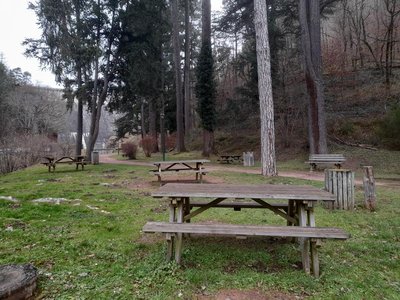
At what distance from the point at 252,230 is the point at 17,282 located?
2.25 meters

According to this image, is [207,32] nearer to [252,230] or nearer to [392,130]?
[392,130]

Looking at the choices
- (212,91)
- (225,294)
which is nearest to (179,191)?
(225,294)

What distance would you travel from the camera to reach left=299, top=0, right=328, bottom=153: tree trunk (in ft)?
44.8

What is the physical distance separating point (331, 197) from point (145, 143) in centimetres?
1956

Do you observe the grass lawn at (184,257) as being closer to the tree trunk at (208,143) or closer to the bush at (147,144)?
the tree trunk at (208,143)

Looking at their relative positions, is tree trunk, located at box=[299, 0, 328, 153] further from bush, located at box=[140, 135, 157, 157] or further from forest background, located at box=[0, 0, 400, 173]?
bush, located at box=[140, 135, 157, 157]

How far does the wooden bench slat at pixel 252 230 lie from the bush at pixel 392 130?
1098 cm

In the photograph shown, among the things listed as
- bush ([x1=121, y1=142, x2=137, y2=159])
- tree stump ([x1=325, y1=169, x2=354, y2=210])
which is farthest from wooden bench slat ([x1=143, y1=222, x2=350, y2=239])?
bush ([x1=121, y1=142, x2=137, y2=159])

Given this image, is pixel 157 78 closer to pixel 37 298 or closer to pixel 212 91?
pixel 212 91

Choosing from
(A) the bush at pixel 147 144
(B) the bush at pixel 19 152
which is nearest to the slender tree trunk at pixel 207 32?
(A) the bush at pixel 147 144

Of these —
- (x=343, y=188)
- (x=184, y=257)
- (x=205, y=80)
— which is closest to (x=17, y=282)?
(x=184, y=257)

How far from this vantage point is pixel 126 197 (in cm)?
704

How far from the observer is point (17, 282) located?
2492 millimetres

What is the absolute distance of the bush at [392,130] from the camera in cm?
1176
